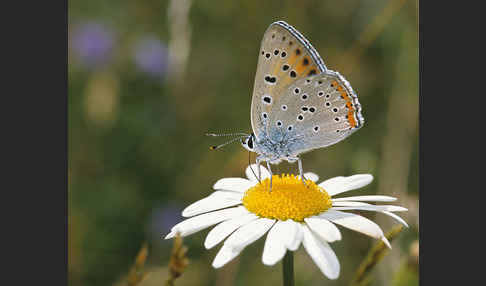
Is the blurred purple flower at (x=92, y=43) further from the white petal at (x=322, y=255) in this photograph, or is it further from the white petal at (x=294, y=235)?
the white petal at (x=322, y=255)

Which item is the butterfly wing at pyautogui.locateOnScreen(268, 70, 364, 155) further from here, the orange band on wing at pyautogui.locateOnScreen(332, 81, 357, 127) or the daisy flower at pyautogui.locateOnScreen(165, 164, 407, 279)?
the daisy flower at pyautogui.locateOnScreen(165, 164, 407, 279)

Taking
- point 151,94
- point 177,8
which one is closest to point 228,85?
point 151,94

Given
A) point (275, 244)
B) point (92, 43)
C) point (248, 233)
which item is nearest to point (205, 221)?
point (248, 233)

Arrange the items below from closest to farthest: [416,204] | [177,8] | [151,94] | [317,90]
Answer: [317,90]
[416,204]
[177,8]
[151,94]

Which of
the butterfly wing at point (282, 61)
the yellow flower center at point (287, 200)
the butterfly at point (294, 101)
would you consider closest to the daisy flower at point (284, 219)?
the yellow flower center at point (287, 200)

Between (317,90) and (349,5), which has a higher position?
(349,5)

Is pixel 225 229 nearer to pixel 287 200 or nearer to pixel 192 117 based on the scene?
pixel 287 200

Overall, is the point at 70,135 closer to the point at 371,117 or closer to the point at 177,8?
the point at 177,8

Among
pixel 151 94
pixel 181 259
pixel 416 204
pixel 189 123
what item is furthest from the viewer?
pixel 151 94
